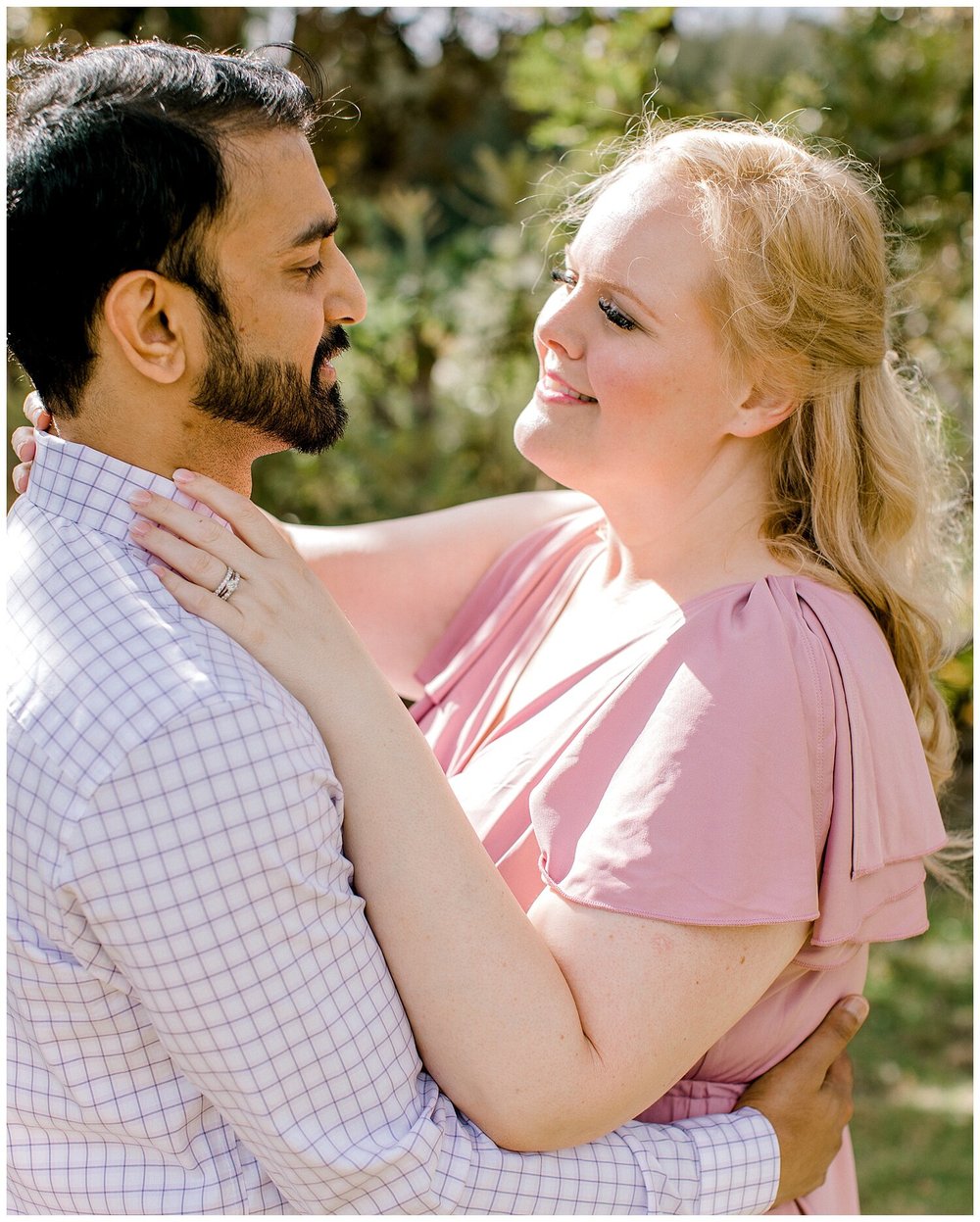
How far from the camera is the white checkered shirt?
4.84ft

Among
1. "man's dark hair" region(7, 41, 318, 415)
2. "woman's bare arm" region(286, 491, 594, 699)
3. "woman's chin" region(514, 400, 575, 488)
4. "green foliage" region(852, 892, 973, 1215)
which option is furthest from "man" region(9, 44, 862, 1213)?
"green foliage" region(852, 892, 973, 1215)

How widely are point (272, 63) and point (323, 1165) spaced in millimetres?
1643

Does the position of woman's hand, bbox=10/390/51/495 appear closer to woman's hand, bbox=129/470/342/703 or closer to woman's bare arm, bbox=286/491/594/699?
woman's hand, bbox=129/470/342/703

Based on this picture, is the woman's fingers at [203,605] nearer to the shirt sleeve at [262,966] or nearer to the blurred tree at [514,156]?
the shirt sleeve at [262,966]

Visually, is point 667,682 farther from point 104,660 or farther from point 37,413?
point 37,413

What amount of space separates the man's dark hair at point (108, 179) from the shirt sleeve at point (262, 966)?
64cm

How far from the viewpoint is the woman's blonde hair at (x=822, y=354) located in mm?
2076

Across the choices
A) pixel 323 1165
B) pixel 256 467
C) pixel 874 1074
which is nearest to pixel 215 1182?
pixel 323 1165

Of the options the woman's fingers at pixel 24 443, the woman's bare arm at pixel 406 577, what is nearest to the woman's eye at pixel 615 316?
the woman's bare arm at pixel 406 577

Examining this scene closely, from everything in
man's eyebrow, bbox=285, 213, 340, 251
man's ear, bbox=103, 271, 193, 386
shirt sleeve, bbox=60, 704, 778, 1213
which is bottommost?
shirt sleeve, bbox=60, 704, 778, 1213

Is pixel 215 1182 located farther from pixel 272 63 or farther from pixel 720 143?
pixel 720 143

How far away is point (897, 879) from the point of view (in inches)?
79.4

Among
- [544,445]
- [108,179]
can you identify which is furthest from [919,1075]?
[108,179]

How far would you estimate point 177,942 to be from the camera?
149 centimetres
